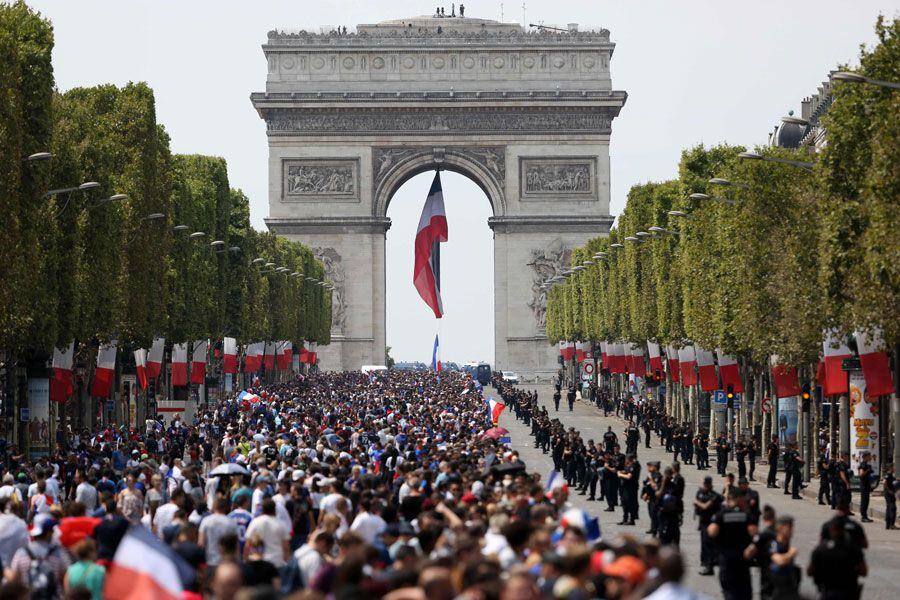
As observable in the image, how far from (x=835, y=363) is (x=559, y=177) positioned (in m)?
97.2

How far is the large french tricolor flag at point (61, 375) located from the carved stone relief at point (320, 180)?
90.5 m

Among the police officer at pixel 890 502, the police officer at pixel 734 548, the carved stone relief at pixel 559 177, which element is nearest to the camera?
the police officer at pixel 734 548

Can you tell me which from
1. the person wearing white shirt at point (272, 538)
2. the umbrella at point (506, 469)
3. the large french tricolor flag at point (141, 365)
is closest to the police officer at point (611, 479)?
the umbrella at point (506, 469)

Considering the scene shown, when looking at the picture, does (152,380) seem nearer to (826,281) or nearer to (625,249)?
(625,249)

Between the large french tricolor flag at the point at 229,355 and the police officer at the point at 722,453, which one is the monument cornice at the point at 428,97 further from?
the police officer at the point at 722,453

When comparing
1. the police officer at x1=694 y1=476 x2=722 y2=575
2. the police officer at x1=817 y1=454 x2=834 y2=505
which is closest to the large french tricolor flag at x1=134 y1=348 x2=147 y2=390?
the police officer at x1=817 y1=454 x2=834 y2=505

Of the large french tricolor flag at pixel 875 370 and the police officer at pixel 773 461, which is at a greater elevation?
the large french tricolor flag at pixel 875 370

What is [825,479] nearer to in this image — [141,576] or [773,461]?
[773,461]

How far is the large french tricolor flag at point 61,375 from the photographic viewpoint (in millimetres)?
50916

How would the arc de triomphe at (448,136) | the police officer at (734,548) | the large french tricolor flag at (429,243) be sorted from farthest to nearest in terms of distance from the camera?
the large french tricolor flag at (429,243)
the arc de triomphe at (448,136)
the police officer at (734,548)

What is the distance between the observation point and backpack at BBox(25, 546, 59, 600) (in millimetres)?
19500

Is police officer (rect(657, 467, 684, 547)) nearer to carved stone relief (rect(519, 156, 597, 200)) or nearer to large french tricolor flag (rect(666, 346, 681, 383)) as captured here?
large french tricolor flag (rect(666, 346, 681, 383))

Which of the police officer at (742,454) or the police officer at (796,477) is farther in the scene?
the police officer at (742,454)

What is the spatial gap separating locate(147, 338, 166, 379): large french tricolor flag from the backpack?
43.9 meters
